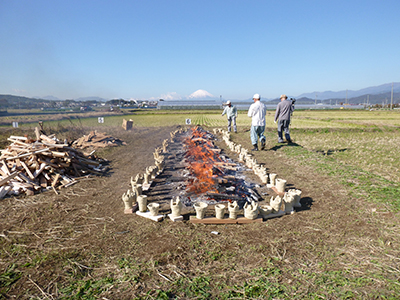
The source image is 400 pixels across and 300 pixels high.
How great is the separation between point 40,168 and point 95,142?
6320mm

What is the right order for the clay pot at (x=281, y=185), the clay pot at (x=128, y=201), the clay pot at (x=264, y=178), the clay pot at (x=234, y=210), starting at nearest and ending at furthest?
the clay pot at (x=234, y=210)
the clay pot at (x=128, y=201)
the clay pot at (x=281, y=185)
the clay pot at (x=264, y=178)

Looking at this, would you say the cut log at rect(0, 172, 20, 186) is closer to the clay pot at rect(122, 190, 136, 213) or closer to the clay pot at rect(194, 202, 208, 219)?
the clay pot at rect(122, 190, 136, 213)

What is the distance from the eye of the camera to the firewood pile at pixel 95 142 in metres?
12.4

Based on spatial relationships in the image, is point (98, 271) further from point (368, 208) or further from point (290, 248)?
point (368, 208)

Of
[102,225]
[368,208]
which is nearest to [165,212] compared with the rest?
[102,225]

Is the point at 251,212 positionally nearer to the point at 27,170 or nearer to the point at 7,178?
the point at 7,178

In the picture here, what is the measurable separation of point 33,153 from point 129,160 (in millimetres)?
3608

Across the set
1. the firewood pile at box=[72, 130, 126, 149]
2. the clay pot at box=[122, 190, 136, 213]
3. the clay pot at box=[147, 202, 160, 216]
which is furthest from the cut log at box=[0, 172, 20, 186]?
the firewood pile at box=[72, 130, 126, 149]

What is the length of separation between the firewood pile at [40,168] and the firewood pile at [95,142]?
3893 millimetres

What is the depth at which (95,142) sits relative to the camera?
1291cm

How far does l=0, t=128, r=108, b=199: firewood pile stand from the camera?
6.16 metres

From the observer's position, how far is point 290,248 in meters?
3.47

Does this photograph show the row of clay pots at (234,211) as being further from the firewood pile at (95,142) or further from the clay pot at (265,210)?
the firewood pile at (95,142)

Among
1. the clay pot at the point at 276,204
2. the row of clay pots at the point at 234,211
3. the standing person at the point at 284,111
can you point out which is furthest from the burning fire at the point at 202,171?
the standing person at the point at 284,111
